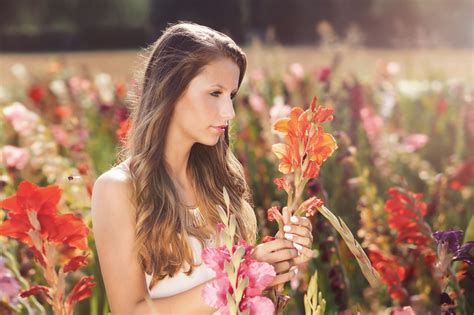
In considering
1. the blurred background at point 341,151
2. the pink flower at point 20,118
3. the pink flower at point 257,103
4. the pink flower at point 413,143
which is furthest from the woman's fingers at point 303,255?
the pink flower at point 257,103

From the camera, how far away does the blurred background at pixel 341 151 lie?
1994mm

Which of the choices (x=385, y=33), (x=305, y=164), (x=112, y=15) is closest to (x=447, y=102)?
(x=305, y=164)

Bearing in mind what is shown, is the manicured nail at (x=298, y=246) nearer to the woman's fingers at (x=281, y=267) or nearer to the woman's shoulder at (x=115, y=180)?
the woman's fingers at (x=281, y=267)

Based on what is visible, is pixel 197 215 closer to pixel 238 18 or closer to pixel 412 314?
pixel 412 314

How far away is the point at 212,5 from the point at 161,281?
7.07 meters

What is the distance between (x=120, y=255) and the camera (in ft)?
5.37

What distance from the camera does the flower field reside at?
1575mm

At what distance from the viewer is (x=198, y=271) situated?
5.65 ft

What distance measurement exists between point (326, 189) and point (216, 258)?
2.00 metres

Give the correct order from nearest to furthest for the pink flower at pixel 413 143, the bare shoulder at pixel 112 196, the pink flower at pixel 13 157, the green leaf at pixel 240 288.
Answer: the green leaf at pixel 240 288
the bare shoulder at pixel 112 196
the pink flower at pixel 13 157
the pink flower at pixel 413 143

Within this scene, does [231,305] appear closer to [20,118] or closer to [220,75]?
[220,75]

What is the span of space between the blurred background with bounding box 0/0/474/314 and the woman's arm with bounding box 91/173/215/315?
0.11 m

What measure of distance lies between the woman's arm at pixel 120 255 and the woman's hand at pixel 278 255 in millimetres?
286

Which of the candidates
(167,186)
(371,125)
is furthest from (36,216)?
(371,125)
